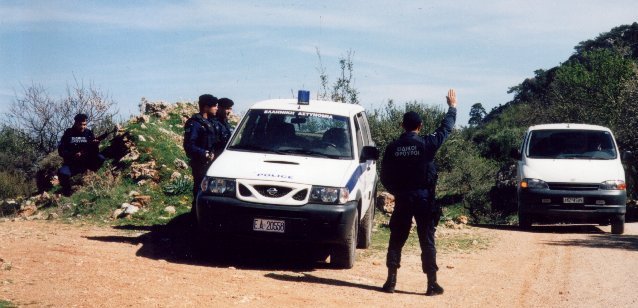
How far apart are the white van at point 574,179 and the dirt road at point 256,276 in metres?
2.51

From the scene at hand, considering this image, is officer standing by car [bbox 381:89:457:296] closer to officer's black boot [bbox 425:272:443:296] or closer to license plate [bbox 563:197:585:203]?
officer's black boot [bbox 425:272:443:296]

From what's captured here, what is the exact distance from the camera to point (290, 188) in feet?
28.3

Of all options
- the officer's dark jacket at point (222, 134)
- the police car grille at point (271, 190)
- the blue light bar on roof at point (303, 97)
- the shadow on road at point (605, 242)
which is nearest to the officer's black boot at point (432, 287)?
the police car grille at point (271, 190)

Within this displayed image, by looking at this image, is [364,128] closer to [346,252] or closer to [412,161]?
[346,252]

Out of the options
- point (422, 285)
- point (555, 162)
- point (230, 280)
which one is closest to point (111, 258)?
point (230, 280)

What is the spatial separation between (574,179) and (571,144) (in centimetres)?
121

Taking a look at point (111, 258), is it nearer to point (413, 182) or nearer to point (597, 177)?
point (413, 182)

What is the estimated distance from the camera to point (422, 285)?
28.0ft

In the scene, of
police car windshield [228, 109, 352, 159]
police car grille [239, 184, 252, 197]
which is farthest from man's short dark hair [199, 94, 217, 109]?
police car grille [239, 184, 252, 197]

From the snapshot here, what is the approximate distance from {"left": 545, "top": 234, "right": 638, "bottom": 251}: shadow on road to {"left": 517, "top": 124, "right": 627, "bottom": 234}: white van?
56cm

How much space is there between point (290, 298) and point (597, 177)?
366 inches

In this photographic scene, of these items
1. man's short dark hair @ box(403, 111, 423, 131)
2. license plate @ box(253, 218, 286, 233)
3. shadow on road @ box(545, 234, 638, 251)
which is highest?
man's short dark hair @ box(403, 111, 423, 131)

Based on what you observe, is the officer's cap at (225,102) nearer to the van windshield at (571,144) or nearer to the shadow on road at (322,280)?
the shadow on road at (322,280)

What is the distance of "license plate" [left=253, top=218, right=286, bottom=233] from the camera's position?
855 cm
